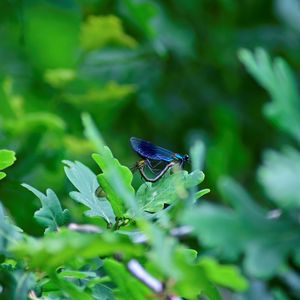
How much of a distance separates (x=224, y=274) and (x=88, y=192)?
0.19 meters

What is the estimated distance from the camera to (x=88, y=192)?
23.5 inches

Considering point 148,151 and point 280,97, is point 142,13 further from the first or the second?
point 280,97

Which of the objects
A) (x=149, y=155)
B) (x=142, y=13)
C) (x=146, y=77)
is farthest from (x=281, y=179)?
(x=146, y=77)

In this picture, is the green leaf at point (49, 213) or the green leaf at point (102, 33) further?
the green leaf at point (102, 33)

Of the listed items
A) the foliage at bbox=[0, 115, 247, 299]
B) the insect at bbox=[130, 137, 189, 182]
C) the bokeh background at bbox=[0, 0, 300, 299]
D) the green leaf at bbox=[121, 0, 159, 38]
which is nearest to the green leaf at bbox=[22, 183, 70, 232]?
the foliage at bbox=[0, 115, 247, 299]

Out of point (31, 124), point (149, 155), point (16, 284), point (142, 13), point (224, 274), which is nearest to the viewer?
point (224, 274)

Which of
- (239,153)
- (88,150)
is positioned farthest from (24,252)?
(239,153)

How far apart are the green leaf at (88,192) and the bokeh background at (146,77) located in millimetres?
637

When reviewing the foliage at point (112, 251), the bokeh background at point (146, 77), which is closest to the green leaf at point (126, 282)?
the foliage at point (112, 251)

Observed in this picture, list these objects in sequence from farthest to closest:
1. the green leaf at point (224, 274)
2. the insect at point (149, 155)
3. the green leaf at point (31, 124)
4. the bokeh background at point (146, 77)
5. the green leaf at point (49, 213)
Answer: the bokeh background at point (146, 77) < the green leaf at point (31, 124) < the insect at point (149, 155) < the green leaf at point (49, 213) < the green leaf at point (224, 274)

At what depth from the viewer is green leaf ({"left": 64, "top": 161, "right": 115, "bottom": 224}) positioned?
1.93 feet

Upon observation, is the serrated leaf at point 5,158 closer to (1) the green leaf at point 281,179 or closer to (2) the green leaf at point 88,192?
(2) the green leaf at point 88,192

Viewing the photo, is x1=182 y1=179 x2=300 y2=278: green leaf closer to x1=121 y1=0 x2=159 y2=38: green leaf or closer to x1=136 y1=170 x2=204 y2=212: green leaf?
x1=136 y1=170 x2=204 y2=212: green leaf

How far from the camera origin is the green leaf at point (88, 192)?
59cm
